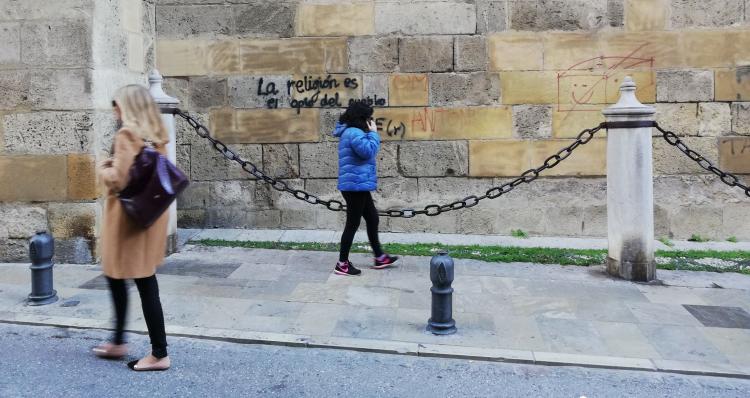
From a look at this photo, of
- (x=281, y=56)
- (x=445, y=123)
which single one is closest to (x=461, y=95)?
(x=445, y=123)

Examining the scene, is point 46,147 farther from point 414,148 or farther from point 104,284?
point 414,148

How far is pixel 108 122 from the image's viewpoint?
290 inches

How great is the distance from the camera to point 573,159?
8.46 meters

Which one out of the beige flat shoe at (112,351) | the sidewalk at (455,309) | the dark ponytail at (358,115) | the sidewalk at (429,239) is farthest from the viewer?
the sidewalk at (429,239)

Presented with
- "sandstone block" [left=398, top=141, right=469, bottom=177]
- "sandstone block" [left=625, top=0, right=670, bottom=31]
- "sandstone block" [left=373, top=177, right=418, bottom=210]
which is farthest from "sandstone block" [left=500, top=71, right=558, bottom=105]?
"sandstone block" [left=373, top=177, right=418, bottom=210]

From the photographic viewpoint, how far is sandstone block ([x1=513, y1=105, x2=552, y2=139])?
8.44 metres

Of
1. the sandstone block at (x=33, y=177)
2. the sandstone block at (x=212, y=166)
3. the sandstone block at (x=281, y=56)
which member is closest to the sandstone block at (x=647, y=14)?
the sandstone block at (x=281, y=56)

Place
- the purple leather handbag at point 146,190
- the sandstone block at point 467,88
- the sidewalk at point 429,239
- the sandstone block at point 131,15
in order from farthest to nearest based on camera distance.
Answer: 1. the sandstone block at point 467,88
2. the sidewalk at point 429,239
3. the sandstone block at point 131,15
4. the purple leather handbag at point 146,190

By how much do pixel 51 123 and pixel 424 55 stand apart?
4321 millimetres

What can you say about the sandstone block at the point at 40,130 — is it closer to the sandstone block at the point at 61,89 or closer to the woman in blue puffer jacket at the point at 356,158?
the sandstone block at the point at 61,89

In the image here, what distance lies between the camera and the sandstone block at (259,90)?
857cm

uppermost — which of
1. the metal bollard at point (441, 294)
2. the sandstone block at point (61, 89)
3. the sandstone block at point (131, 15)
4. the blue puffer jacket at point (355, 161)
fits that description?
the sandstone block at point (131, 15)

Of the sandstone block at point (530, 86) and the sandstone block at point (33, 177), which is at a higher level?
the sandstone block at point (530, 86)

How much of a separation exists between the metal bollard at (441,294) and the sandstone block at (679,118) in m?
4.77
